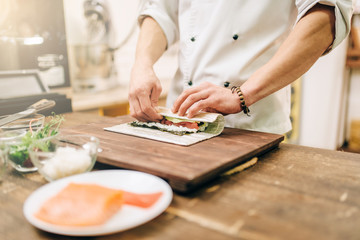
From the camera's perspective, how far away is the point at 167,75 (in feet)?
10.5

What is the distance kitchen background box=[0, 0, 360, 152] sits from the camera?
1729 millimetres

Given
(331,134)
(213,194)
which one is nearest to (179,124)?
(213,194)

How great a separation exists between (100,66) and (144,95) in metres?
1.25

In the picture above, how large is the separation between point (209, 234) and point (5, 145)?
0.51 m

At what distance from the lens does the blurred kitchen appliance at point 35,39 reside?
1.71m

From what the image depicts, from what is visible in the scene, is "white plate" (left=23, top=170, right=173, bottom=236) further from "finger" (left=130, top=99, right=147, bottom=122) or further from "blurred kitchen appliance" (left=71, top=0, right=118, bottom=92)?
"blurred kitchen appliance" (left=71, top=0, right=118, bottom=92)

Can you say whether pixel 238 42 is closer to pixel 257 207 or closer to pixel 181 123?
pixel 181 123

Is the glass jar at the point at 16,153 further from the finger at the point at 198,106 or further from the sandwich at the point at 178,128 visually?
A: the finger at the point at 198,106

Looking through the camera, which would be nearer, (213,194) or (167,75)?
(213,194)

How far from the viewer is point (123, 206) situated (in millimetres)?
528

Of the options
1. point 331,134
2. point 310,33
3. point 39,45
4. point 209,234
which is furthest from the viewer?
point 331,134

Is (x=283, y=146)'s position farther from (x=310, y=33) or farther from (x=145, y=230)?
(x=145, y=230)

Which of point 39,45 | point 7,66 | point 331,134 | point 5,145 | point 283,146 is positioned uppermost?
point 39,45

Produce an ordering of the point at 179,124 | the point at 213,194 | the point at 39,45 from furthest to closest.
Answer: the point at 39,45
the point at 179,124
the point at 213,194
